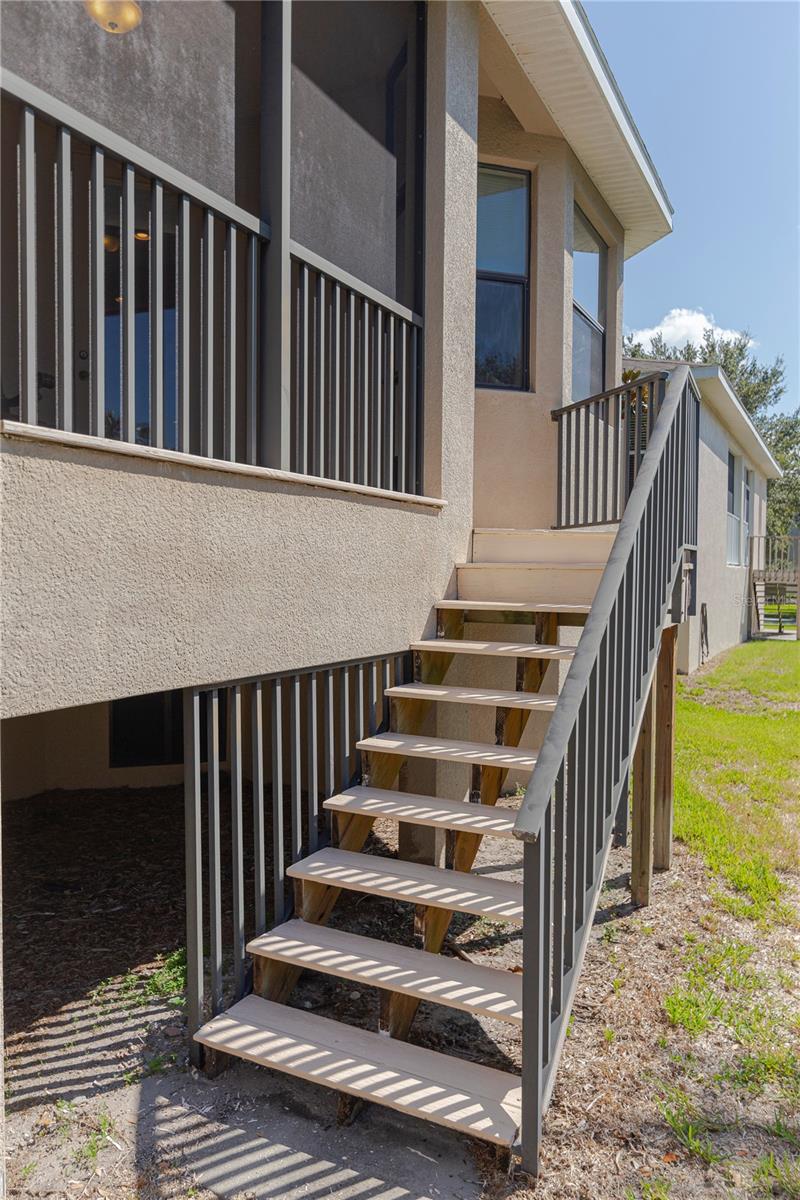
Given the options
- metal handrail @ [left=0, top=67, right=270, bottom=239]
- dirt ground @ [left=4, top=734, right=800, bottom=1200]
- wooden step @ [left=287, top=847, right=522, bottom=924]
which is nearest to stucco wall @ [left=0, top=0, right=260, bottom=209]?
metal handrail @ [left=0, top=67, right=270, bottom=239]

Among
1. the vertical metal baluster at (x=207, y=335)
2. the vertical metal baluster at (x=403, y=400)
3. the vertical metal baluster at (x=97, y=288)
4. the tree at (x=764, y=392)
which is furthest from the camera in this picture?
the tree at (x=764, y=392)

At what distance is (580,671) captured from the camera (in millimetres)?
2357

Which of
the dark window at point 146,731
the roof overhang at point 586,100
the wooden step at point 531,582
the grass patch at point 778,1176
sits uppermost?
the roof overhang at point 586,100

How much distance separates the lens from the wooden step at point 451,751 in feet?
10.3

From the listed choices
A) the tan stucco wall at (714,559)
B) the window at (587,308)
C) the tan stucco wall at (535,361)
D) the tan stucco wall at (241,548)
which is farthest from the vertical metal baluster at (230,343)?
the tan stucco wall at (714,559)

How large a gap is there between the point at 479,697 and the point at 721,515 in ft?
38.3

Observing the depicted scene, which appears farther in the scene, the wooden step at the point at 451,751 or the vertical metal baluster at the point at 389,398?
the vertical metal baluster at the point at 389,398

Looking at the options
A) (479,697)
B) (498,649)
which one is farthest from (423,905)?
(498,649)

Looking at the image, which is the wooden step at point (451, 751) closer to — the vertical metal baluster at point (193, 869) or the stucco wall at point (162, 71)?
the vertical metal baluster at point (193, 869)

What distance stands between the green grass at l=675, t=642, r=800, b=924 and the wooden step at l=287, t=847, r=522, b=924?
197cm

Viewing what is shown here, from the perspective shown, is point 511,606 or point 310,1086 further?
point 511,606

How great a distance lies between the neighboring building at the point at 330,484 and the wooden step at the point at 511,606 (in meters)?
0.03

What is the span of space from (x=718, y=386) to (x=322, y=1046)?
11135 mm

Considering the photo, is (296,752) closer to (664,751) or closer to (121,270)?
(121,270)
